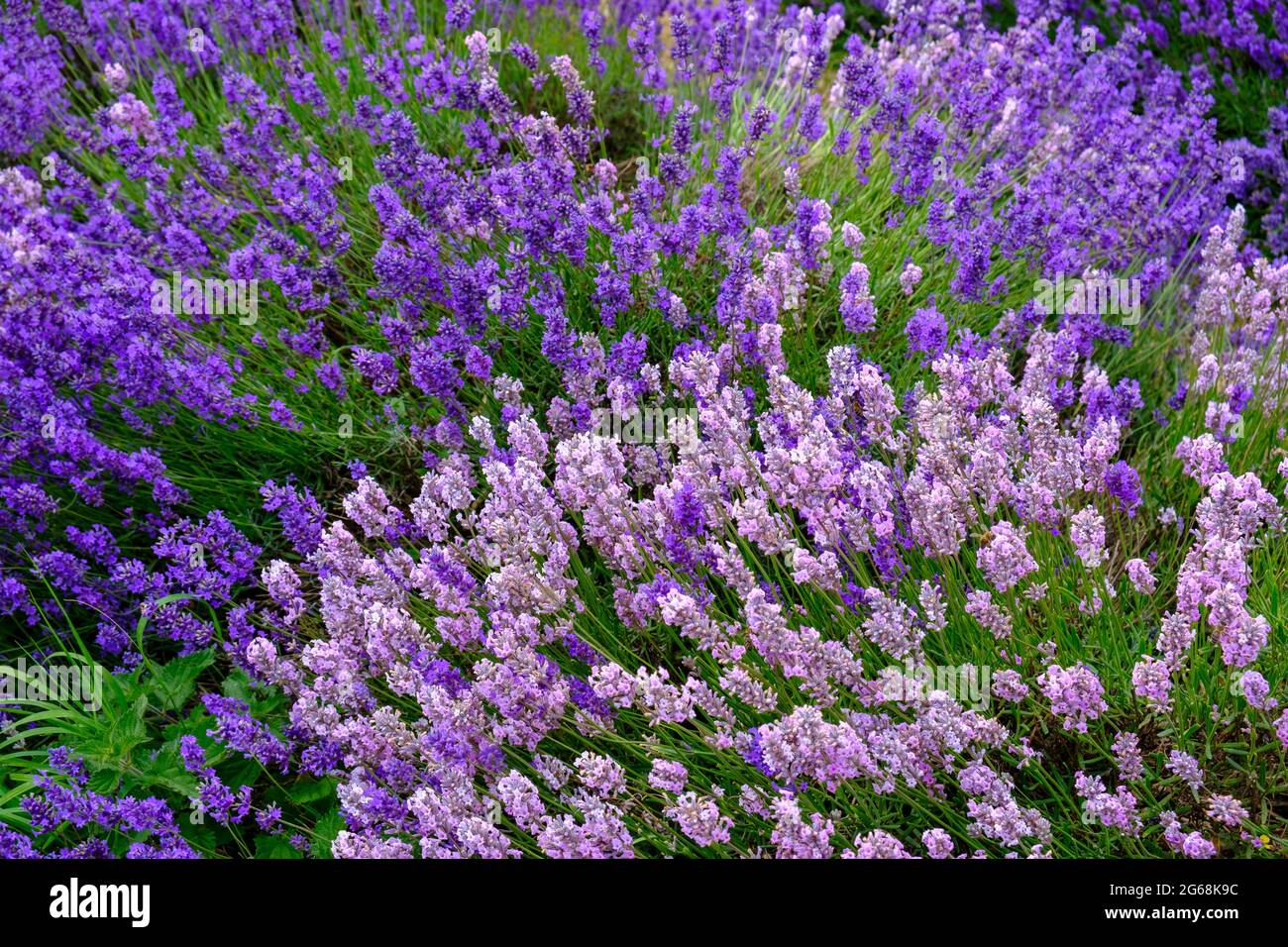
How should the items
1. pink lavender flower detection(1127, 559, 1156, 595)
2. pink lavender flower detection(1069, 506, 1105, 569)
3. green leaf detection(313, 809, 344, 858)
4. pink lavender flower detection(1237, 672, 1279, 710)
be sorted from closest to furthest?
pink lavender flower detection(1237, 672, 1279, 710)
pink lavender flower detection(1069, 506, 1105, 569)
pink lavender flower detection(1127, 559, 1156, 595)
green leaf detection(313, 809, 344, 858)

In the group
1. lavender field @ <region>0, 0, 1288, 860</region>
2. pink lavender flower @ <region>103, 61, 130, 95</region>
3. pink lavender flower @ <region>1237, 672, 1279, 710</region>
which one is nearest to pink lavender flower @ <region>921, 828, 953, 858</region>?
lavender field @ <region>0, 0, 1288, 860</region>

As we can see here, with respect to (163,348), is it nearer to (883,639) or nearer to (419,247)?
(419,247)

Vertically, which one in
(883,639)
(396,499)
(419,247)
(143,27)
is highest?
(143,27)

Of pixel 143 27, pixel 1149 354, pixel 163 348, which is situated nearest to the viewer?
pixel 163 348

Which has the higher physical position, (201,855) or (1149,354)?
(1149,354)

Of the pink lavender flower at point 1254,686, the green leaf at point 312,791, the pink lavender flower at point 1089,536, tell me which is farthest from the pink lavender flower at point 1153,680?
the green leaf at point 312,791

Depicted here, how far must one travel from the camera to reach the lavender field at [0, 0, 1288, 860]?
2145mm

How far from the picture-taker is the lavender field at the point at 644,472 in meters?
2.14

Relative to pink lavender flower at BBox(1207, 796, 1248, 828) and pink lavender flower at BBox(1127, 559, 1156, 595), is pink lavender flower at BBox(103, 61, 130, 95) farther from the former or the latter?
pink lavender flower at BBox(1207, 796, 1248, 828)

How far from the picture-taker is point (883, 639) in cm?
205

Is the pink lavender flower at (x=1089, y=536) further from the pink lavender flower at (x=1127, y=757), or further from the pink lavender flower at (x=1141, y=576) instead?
the pink lavender flower at (x=1127, y=757)

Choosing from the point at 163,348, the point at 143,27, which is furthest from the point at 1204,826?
the point at 143,27

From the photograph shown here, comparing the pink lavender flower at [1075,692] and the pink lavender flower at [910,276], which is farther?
the pink lavender flower at [910,276]
